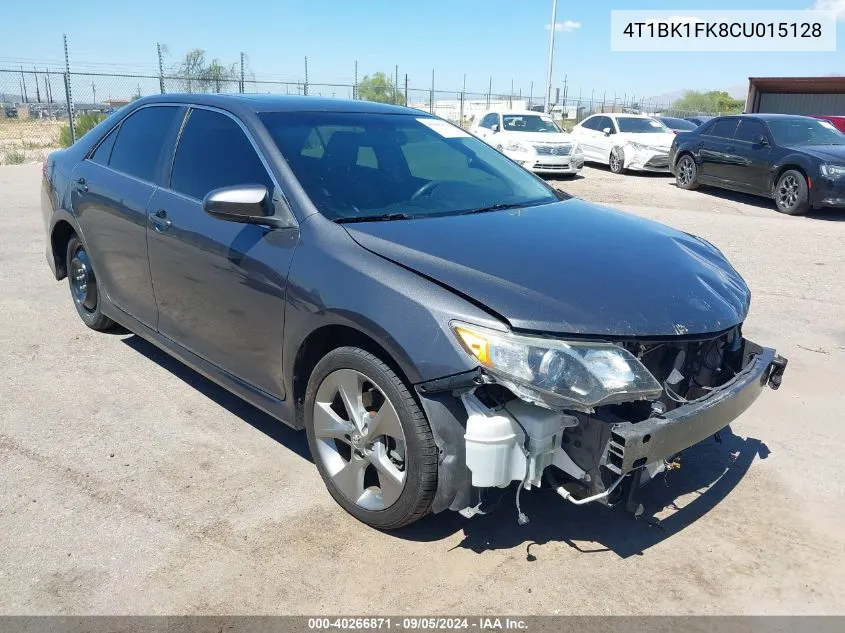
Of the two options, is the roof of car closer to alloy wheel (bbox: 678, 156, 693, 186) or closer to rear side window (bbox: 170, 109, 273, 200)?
rear side window (bbox: 170, 109, 273, 200)

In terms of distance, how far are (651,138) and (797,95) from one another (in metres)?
16.2

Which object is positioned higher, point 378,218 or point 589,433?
point 378,218

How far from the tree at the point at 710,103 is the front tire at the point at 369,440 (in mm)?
60850

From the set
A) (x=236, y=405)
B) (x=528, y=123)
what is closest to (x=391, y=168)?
(x=236, y=405)

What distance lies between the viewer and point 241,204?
305 centimetres

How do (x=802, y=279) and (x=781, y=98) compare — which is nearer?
(x=802, y=279)

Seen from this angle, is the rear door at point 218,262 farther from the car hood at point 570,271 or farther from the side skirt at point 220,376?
the car hood at point 570,271

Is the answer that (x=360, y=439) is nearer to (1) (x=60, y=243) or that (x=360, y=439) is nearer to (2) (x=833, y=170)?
(1) (x=60, y=243)

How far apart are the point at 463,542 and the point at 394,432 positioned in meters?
0.60

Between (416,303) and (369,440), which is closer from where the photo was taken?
(416,303)

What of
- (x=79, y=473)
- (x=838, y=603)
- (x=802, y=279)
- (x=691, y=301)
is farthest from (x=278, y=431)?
(x=802, y=279)

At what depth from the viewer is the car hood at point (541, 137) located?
15719 mm

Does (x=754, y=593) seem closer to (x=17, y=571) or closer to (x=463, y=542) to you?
(x=463, y=542)

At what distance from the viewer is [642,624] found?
8.21 ft
